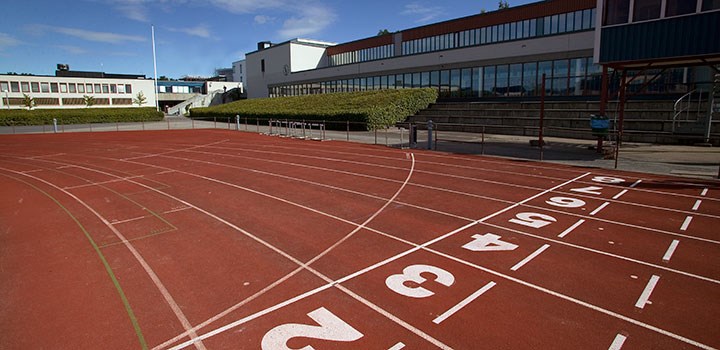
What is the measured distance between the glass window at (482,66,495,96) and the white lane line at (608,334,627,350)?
32034 millimetres

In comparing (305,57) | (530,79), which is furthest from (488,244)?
(305,57)

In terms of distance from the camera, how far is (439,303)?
5.23 metres

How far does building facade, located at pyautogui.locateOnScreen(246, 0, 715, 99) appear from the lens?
93.7 feet

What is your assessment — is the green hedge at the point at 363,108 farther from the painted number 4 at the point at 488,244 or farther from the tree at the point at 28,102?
the tree at the point at 28,102

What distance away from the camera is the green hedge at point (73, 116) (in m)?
46.0

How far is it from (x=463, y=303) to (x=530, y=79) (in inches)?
1199

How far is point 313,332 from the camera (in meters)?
4.62

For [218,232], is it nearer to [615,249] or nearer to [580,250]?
[580,250]

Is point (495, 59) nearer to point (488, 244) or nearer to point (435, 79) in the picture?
point (435, 79)

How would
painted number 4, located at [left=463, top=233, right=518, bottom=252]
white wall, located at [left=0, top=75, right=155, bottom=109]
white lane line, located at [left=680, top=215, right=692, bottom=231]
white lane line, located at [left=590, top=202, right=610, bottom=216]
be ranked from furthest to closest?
white wall, located at [left=0, top=75, right=155, bottom=109]
white lane line, located at [left=590, top=202, right=610, bottom=216]
white lane line, located at [left=680, top=215, right=692, bottom=231]
painted number 4, located at [left=463, top=233, right=518, bottom=252]

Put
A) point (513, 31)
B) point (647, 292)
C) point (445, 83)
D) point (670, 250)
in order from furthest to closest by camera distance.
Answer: point (513, 31), point (445, 83), point (670, 250), point (647, 292)

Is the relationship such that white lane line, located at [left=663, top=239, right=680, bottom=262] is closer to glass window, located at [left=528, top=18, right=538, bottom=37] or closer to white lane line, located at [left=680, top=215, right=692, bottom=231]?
white lane line, located at [left=680, top=215, right=692, bottom=231]

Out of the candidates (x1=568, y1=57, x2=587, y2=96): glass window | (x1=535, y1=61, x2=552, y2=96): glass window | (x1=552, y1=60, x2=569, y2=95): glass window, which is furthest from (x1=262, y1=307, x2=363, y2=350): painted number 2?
(x1=535, y1=61, x2=552, y2=96): glass window

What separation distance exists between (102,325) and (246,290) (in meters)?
1.71
